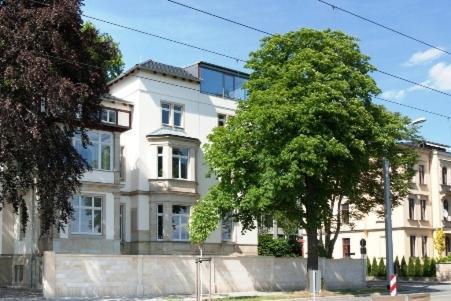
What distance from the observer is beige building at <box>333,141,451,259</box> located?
57.6m

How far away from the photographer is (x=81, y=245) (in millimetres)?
34125

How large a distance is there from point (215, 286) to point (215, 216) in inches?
128

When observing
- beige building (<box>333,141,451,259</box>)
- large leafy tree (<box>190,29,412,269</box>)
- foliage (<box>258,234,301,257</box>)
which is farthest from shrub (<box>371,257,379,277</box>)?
large leafy tree (<box>190,29,412,269</box>)

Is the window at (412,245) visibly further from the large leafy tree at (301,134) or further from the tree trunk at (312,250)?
the tree trunk at (312,250)

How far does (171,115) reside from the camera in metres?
42.4

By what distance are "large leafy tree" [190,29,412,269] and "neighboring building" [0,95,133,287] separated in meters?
6.68

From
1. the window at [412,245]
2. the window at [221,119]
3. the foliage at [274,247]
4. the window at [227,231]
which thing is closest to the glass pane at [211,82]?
the window at [221,119]

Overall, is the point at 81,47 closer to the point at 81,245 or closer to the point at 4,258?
the point at 81,245

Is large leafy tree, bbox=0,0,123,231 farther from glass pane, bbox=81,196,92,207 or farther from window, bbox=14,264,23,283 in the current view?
window, bbox=14,264,23,283

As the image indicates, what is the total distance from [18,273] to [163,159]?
11.2 metres

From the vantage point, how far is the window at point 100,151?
35.6 metres

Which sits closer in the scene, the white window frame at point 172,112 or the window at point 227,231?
the white window frame at point 172,112

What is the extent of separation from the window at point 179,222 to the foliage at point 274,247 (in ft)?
27.4

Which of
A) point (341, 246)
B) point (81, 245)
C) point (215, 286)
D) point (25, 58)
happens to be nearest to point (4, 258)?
point (81, 245)
